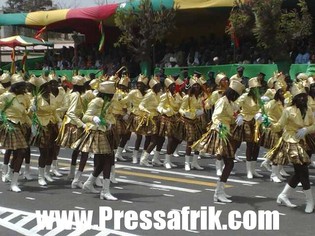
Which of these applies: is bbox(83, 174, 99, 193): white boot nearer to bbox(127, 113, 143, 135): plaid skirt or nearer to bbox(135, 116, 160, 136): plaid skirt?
bbox(135, 116, 160, 136): plaid skirt

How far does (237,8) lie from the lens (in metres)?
20.3

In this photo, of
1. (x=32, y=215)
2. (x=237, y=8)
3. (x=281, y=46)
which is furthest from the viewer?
(x=237, y=8)

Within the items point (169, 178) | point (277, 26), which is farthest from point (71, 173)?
point (277, 26)

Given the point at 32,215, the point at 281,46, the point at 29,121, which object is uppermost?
the point at 281,46

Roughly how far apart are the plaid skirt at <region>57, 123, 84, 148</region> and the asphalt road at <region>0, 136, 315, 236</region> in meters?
0.79

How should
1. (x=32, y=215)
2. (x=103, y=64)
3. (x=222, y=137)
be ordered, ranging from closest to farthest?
(x=32, y=215) → (x=222, y=137) → (x=103, y=64)

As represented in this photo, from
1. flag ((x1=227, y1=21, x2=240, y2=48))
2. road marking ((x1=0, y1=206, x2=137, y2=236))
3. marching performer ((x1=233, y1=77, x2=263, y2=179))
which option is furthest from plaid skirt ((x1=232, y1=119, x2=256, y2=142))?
flag ((x1=227, y1=21, x2=240, y2=48))

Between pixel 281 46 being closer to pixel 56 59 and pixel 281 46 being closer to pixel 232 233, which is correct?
pixel 232 233

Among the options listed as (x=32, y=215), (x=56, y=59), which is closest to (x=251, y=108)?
(x=32, y=215)

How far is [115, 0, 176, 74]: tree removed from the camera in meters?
22.8

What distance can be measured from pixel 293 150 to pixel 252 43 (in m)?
13.4

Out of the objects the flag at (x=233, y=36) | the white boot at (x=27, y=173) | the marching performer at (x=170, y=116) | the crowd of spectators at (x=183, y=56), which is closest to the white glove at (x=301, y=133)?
the marching performer at (x=170, y=116)

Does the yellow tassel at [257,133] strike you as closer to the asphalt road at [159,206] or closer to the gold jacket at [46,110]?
the asphalt road at [159,206]

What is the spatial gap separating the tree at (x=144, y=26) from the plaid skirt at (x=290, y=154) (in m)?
14.3
